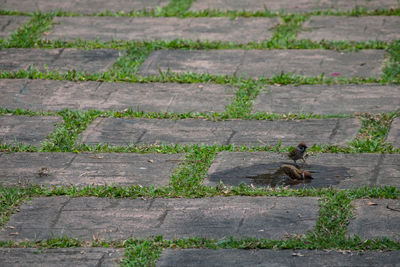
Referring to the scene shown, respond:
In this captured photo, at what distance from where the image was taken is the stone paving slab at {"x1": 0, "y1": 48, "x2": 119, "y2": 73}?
25.7ft

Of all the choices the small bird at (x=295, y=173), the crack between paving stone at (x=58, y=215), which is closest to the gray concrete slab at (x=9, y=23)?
the crack between paving stone at (x=58, y=215)

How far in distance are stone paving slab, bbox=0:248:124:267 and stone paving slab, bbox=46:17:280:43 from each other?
4.40m

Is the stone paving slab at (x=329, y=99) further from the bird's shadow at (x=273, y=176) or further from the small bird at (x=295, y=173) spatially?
the small bird at (x=295, y=173)

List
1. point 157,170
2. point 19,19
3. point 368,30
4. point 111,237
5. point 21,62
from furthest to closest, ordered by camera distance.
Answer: point 19,19, point 368,30, point 21,62, point 157,170, point 111,237

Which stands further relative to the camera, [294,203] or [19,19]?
[19,19]

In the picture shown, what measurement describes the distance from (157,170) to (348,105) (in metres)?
2.21

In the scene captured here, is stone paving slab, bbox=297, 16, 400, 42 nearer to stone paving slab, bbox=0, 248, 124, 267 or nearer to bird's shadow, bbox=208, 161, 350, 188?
bird's shadow, bbox=208, 161, 350, 188

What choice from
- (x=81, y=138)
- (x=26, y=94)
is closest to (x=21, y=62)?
(x=26, y=94)

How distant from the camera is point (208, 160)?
5.86 meters

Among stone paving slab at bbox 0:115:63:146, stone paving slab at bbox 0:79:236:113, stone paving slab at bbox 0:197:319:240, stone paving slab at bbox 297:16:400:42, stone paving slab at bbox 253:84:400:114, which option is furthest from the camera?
stone paving slab at bbox 297:16:400:42

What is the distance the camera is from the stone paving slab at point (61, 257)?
4457 millimetres

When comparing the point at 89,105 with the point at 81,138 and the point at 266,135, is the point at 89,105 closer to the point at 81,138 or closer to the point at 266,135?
the point at 81,138

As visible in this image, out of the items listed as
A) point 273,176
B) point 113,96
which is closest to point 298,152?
point 273,176

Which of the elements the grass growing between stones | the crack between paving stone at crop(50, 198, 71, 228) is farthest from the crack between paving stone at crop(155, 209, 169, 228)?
the grass growing between stones
